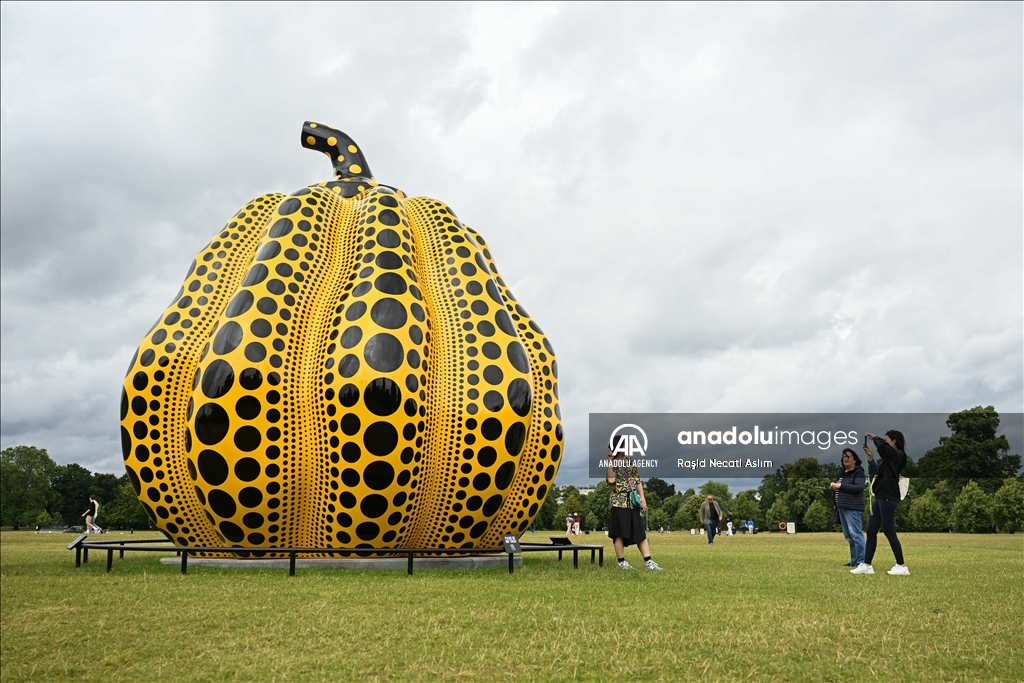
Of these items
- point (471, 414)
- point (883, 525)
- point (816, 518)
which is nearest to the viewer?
point (883, 525)

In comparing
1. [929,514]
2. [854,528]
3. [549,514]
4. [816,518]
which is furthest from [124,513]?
[854,528]

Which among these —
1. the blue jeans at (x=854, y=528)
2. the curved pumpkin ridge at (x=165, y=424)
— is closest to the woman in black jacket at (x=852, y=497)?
the blue jeans at (x=854, y=528)

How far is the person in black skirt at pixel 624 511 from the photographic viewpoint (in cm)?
1484

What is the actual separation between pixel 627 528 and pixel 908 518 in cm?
5051

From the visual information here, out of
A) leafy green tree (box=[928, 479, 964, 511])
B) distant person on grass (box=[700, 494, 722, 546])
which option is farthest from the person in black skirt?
leafy green tree (box=[928, 479, 964, 511])

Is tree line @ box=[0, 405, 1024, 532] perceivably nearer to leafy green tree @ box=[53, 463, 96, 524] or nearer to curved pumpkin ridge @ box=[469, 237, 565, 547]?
leafy green tree @ box=[53, 463, 96, 524]

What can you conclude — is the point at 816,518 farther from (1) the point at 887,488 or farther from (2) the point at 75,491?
(2) the point at 75,491

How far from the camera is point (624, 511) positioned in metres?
15.0

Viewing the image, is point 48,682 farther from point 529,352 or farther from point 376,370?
point 529,352

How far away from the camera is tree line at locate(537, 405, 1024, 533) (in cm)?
4794

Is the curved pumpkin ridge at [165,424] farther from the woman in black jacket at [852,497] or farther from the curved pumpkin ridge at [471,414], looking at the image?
the woman in black jacket at [852,497]

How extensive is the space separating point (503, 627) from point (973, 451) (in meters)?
67.9

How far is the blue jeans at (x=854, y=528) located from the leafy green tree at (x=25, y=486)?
58.1m

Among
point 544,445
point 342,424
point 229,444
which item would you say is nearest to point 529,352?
point 544,445
